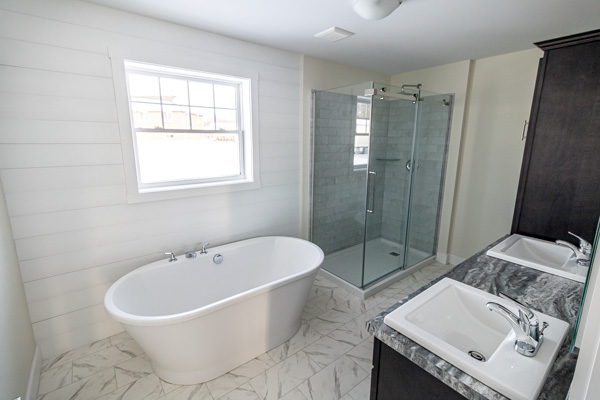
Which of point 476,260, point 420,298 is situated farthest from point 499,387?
point 476,260

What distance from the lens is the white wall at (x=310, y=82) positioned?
3135mm

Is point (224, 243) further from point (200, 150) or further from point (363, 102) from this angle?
point (363, 102)

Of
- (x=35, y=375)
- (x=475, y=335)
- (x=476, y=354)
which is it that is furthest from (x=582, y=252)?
(x=35, y=375)

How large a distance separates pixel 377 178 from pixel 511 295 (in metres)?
2.06

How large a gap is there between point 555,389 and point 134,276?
2423mm

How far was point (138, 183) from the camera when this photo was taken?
2297mm

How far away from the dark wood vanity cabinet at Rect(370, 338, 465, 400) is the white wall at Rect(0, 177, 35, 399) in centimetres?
175

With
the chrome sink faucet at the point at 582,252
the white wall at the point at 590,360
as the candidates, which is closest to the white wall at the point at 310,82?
the chrome sink faucet at the point at 582,252

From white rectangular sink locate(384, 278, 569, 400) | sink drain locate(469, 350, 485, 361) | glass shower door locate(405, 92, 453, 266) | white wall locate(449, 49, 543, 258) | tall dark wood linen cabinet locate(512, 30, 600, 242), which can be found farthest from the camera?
glass shower door locate(405, 92, 453, 266)

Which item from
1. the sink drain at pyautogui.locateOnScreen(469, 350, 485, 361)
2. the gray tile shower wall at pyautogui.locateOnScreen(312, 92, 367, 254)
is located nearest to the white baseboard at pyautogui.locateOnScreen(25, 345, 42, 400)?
the sink drain at pyautogui.locateOnScreen(469, 350, 485, 361)

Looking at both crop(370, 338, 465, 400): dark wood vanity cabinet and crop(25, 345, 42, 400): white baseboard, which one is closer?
crop(370, 338, 465, 400): dark wood vanity cabinet

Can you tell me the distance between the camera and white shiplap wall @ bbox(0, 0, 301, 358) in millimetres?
1797

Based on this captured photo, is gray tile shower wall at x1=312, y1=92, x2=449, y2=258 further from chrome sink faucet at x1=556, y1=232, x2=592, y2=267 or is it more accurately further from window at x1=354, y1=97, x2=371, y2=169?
chrome sink faucet at x1=556, y1=232, x2=592, y2=267

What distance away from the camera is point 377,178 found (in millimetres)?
3293
